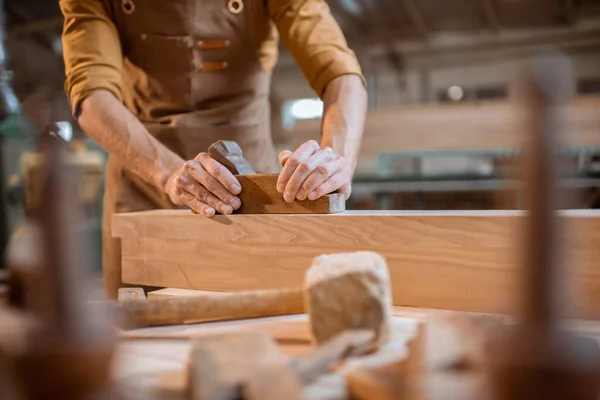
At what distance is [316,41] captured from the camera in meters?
2.01

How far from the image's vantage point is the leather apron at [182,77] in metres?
2.03

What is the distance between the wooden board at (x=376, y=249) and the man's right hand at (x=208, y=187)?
0.13 feet

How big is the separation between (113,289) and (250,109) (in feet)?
2.96

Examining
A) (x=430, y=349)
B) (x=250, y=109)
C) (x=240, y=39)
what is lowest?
(x=430, y=349)

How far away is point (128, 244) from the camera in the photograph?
60.3 inches

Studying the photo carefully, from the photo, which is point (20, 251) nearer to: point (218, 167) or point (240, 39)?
point (218, 167)

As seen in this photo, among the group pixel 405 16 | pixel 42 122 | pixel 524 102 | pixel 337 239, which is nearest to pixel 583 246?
pixel 337 239

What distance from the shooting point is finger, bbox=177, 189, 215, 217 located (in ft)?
4.68

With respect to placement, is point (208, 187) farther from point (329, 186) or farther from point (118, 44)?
point (118, 44)

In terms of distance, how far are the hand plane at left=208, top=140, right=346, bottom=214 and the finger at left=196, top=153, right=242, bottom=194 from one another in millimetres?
14

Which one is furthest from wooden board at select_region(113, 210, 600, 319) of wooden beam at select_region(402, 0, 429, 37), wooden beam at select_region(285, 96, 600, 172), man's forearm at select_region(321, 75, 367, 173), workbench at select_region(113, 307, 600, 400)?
wooden beam at select_region(402, 0, 429, 37)

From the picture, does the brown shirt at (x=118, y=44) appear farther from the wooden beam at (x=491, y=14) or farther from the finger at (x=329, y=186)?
the wooden beam at (x=491, y=14)

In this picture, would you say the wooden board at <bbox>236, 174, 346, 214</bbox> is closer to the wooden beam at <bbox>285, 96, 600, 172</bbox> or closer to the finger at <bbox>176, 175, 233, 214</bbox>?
the finger at <bbox>176, 175, 233, 214</bbox>

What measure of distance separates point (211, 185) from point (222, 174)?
4 centimetres
